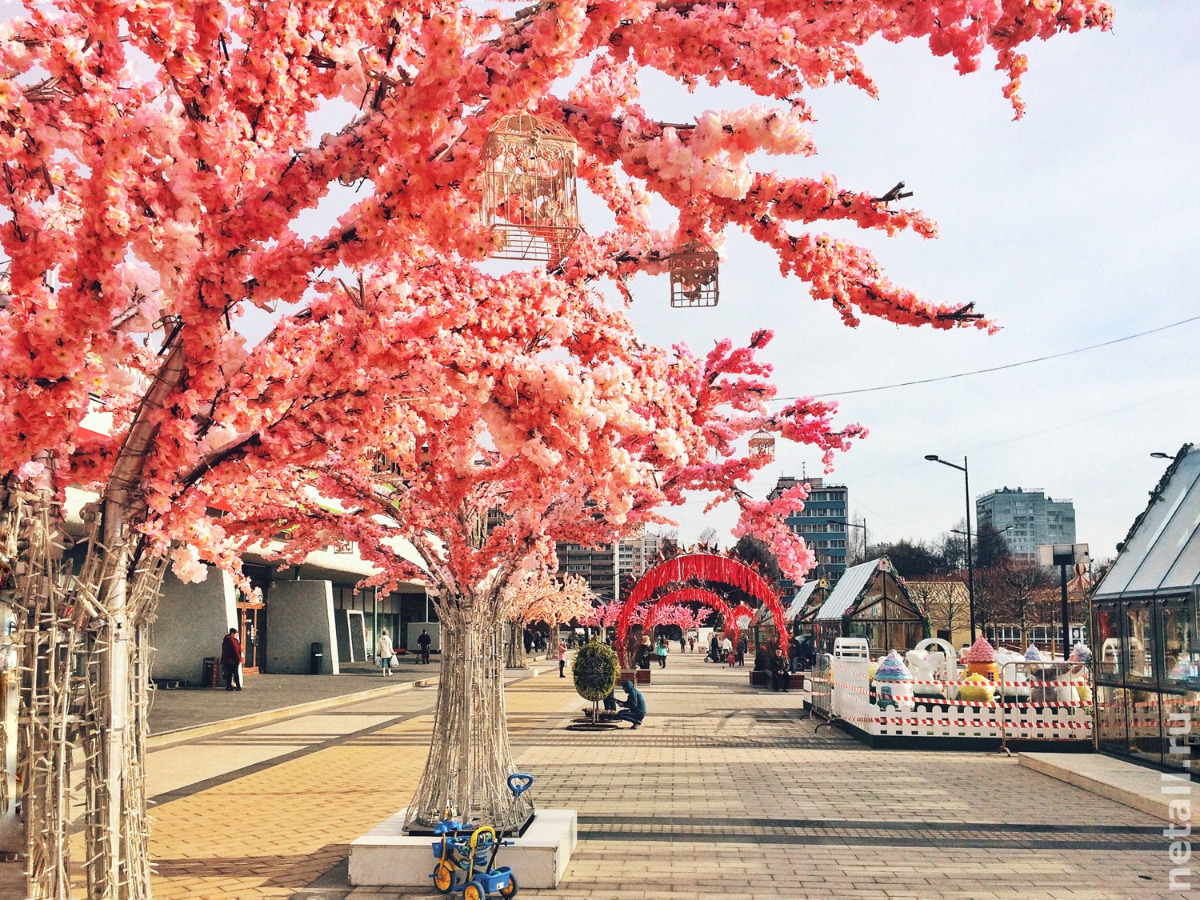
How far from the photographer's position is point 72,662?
4395mm

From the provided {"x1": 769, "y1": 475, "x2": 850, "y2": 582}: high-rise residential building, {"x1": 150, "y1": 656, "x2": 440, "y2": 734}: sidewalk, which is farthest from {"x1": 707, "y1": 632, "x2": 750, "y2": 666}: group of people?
{"x1": 769, "y1": 475, "x2": 850, "y2": 582}: high-rise residential building

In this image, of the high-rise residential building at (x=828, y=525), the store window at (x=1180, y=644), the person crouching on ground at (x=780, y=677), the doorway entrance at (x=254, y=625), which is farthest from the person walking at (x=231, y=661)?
the high-rise residential building at (x=828, y=525)

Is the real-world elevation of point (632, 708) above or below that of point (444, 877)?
below

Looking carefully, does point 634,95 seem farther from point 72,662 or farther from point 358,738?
point 358,738

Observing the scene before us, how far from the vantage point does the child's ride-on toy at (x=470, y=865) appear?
656 centimetres

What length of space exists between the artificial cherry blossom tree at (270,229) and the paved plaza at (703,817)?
10.8 feet

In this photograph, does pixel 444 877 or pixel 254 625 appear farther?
pixel 254 625

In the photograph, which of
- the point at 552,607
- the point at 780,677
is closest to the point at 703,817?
the point at 780,677

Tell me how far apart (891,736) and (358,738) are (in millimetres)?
8236

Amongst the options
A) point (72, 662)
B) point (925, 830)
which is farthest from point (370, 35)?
point (925, 830)

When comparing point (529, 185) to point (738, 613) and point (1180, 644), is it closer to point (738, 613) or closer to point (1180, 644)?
point (1180, 644)

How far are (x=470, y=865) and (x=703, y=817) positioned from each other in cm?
352

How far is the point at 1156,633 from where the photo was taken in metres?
12.0

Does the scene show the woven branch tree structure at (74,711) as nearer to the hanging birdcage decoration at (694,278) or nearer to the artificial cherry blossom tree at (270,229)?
the artificial cherry blossom tree at (270,229)
